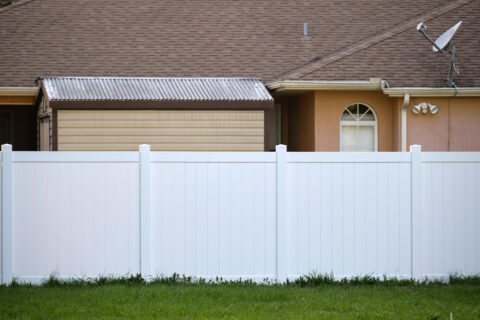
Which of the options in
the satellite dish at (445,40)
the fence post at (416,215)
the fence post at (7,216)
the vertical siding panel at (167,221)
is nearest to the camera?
the fence post at (7,216)

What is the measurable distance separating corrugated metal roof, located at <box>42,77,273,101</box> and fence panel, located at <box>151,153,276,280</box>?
5.09m

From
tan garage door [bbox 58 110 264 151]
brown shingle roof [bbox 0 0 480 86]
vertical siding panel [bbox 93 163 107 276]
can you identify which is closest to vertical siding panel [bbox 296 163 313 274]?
vertical siding panel [bbox 93 163 107 276]

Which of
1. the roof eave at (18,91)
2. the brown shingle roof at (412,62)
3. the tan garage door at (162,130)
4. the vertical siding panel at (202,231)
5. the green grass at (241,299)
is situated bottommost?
the green grass at (241,299)

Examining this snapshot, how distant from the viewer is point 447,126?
14406mm

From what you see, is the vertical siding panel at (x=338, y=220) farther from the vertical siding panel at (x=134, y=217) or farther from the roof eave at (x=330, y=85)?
the roof eave at (x=330, y=85)

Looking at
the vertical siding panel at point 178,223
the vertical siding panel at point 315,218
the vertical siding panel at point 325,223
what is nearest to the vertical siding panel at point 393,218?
the vertical siding panel at point 325,223

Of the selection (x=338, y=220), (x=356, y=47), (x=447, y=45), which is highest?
(x=356, y=47)

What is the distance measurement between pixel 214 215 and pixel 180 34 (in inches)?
389

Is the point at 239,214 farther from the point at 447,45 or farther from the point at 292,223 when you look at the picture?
the point at 447,45

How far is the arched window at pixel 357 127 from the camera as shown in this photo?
14977 millimetres

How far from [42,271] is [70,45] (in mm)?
9698

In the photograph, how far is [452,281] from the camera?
8.69 meters

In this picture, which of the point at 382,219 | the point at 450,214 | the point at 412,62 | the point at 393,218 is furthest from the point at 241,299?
the point at 412,62

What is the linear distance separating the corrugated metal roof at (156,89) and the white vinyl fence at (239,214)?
4894 millimetres
